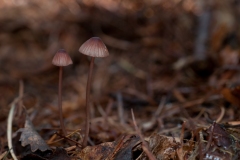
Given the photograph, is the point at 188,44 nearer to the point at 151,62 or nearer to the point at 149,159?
the point at 151,62

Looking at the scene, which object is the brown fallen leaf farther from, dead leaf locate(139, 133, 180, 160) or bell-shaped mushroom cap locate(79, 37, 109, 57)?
bell-shaped mushroom cap locate(79, 37, 109, 57)

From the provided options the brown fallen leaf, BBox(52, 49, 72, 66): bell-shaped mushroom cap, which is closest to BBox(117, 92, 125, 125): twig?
the brown fallen leaf

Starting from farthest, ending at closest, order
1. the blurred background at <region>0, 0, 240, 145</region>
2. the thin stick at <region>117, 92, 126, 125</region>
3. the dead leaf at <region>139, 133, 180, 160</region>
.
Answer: the blurred background at <region>0, 0, 240, 145</region> → the thin stick at <region>117, 92, 126, 125</region> → the dead leaf at <region>139, 133, 180, 160</region>

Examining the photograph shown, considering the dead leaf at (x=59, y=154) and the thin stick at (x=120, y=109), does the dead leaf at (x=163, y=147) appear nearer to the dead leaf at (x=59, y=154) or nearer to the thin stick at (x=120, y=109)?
the dead leaf at (x=59, y=154)

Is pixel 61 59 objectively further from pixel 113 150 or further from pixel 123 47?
pixel 123 47

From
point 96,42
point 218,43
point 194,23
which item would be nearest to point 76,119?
point 96,42

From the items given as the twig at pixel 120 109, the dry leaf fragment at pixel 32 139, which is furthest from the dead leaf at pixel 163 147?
the twig at pixel 120 109
